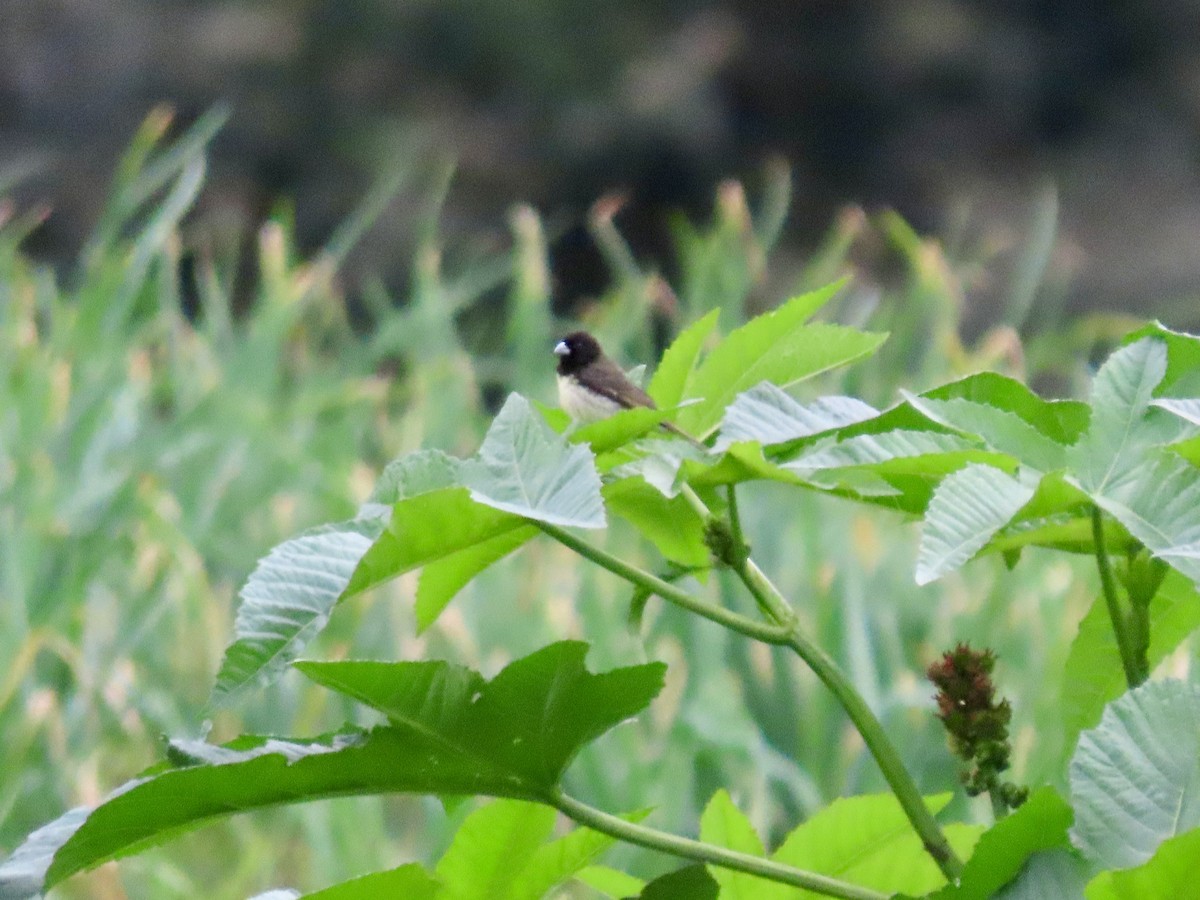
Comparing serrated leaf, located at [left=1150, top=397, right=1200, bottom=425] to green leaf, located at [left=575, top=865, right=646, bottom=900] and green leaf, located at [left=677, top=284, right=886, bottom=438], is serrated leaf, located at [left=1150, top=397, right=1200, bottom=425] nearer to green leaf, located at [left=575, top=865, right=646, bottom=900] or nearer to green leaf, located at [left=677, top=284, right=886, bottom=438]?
green leaf, located at [left=677, top=284, right=886, bottom=438]

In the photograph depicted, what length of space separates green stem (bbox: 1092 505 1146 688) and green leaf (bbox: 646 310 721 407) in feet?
0.64

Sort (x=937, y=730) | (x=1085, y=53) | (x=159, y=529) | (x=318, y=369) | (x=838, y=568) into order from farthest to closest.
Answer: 1. (x=1085, y=53)
2. (x=318, y=369)
3. (x=159, y=529)
4. (x=838, y=568)
5. (x=937, y=730)

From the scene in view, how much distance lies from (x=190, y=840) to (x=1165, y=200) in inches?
288

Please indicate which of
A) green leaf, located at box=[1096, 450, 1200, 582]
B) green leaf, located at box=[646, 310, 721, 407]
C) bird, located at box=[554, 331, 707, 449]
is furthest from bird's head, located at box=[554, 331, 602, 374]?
green leaf, located at box=[1096, 450, 1200, 582]

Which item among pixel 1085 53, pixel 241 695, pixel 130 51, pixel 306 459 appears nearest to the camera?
pixel 241 695

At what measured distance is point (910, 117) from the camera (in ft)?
28.6

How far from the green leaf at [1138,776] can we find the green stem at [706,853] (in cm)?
9

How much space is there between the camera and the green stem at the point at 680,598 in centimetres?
57

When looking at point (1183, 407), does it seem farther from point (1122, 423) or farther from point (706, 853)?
point (706, 853)

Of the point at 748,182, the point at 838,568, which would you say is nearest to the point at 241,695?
the point at 838,568

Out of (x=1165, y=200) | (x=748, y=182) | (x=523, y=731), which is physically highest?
(x=523, y=731)

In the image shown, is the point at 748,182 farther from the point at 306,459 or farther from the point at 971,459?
the point at 971,459

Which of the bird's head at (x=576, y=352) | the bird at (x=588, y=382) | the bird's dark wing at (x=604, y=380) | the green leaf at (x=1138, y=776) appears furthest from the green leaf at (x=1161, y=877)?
the bird's head at (x=576, y=352)

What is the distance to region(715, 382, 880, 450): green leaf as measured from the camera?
0.57 meters
